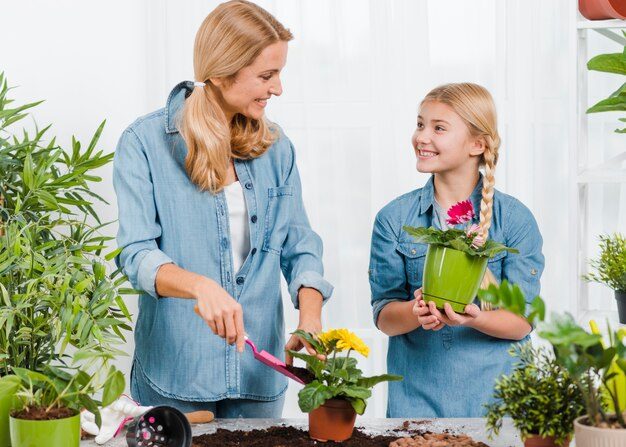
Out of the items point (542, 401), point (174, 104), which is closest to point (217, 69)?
point (174, 104)

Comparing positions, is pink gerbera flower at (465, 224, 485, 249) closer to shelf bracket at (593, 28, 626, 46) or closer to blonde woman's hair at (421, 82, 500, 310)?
blonde woman's hair at (421, 82, 500, 310)

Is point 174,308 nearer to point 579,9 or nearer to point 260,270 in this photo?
point 260,270

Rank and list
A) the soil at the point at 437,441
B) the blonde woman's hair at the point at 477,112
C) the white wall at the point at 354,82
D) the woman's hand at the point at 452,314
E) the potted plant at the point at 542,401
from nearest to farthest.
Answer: the potted plant at the point at 542,401, the soil at the point at 437,441, the woman's hand at the point at 452,314, the blonde woman's hair at the point at 477,112, the white wall at the point at 354,82

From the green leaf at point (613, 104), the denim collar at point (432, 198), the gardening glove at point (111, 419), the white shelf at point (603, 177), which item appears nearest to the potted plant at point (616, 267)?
the white shelf at point (603, 177)

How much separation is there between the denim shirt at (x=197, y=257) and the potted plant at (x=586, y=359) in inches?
33.6

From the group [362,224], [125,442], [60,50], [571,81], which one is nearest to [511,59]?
Answer: [571,81]

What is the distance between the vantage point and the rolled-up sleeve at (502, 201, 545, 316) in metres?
2.15

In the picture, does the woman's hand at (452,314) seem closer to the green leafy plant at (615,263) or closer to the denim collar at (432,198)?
the denim collar at (432,198)

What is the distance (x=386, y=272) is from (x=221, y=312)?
26.5 inches

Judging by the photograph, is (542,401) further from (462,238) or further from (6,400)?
(6,400)

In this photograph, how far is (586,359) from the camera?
1249mm

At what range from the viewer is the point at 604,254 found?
2545 millimetres

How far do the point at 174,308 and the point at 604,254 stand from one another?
1310 millimetres

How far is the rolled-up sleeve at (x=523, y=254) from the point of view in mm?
2146
